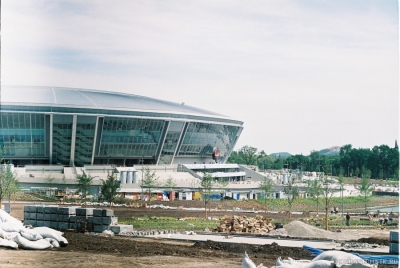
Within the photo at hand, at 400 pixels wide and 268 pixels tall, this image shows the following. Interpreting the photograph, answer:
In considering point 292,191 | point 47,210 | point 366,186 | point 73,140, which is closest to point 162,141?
point 73,140

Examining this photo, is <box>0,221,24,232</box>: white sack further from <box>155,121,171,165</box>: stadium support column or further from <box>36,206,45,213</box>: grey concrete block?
<box>155,121,171,165</box>: stadium support column

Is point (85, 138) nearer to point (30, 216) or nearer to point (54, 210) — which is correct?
point (30, 216)

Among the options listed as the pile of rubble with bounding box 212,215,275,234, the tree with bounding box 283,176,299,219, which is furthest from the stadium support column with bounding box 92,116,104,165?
the pile of rubble with bounding box 212,215,275,234

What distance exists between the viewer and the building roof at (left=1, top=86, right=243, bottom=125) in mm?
30844

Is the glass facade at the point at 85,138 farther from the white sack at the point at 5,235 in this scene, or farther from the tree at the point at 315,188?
the white sack at the point at 5,235

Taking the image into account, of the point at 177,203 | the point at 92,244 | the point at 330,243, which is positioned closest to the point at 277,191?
the point at 177,203

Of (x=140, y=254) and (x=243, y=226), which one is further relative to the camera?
(x=243, y=226)

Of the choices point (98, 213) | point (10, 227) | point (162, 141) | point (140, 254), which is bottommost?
point (140, 254)

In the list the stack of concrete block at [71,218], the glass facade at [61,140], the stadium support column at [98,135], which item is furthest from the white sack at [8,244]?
the stadium support column at [98,135]

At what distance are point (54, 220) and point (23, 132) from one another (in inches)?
792

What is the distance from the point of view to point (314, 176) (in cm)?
2128

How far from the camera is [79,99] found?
109 feet

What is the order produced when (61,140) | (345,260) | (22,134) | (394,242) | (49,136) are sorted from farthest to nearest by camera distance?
(49,136) → (61,140) → (22,134) → (394,242) → (345,260)

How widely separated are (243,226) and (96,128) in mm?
22012
